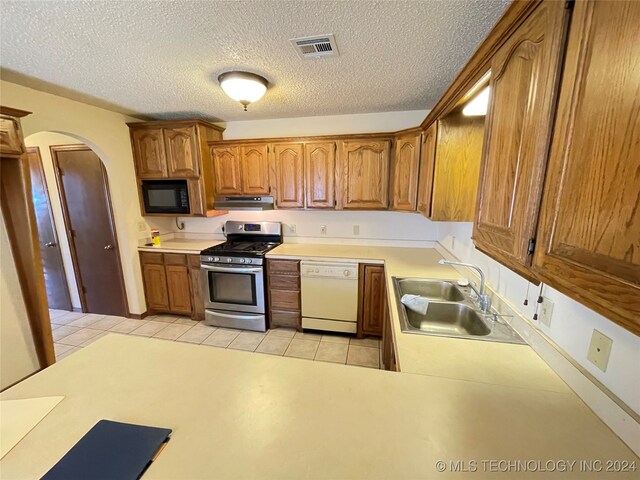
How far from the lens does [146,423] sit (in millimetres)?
756

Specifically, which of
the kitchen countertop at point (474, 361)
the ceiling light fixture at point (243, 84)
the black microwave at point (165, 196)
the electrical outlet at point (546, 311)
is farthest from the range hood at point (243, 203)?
the electrical outlet at point (546, 311)

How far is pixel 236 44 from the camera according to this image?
1.54 metres

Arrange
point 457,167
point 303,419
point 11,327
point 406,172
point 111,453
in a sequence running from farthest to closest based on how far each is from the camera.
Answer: point 406,172 < point 11,327 < point 457,167 < point 303,419 < point 111,453

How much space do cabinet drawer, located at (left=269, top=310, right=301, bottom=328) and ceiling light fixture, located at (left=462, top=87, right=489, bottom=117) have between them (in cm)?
249

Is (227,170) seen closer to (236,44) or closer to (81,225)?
(236,44)

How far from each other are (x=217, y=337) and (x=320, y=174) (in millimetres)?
2234

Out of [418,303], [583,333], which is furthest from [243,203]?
[583,333]

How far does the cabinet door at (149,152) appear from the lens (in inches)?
119

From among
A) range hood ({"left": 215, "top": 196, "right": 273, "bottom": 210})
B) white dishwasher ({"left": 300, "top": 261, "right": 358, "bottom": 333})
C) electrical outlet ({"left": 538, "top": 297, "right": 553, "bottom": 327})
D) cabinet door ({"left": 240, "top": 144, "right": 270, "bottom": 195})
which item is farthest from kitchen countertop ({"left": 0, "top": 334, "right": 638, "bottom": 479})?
cabinet door ({"left": 240, "top": 144, "right": 270, "bottom": 195})

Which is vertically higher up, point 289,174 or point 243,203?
point 289,174

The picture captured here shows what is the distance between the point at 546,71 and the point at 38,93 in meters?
3.56

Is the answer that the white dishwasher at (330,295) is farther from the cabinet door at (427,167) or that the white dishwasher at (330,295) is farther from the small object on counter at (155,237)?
the small object on counter at (155,237)

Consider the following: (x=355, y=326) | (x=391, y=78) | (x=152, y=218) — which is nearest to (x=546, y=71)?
(x=391, y=78)

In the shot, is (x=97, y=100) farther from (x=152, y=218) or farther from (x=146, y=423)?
(x=146, y=423)
